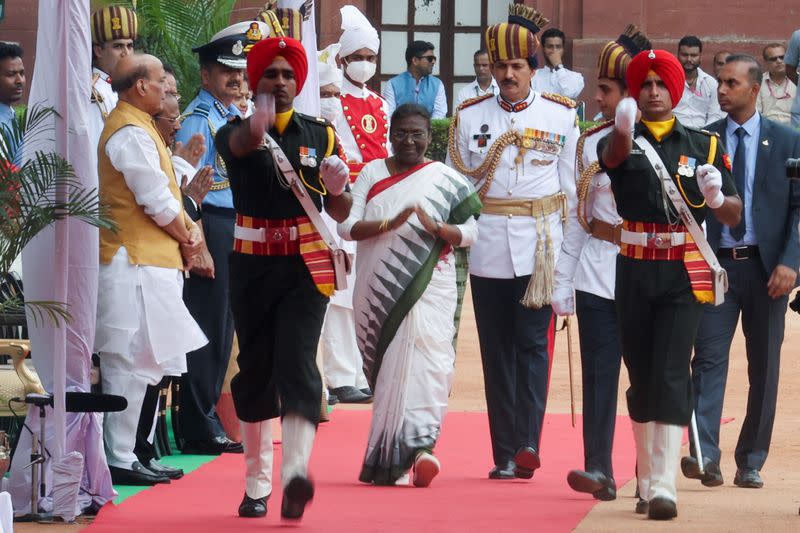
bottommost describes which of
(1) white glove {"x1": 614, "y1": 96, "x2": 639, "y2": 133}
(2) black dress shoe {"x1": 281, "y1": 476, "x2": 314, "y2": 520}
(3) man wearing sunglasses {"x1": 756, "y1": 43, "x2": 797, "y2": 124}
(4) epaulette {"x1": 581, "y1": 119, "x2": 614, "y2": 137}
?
(2) black dress shoe {"x1": 281, "y1": 476, "x2": 314, "y2": 520}

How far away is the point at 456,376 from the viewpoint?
593 inches

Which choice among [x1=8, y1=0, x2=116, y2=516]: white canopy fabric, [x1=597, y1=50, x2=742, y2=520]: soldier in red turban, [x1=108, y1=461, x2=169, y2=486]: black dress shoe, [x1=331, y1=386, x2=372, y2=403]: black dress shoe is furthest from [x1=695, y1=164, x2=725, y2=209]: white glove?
[x1=331, y1=386, x2=372, y2=403]: black dress shoe

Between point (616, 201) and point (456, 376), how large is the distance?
20.5 feet

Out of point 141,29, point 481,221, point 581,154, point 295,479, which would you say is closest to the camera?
point 295,479

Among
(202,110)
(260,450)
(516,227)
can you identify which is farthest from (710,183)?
(202,110)

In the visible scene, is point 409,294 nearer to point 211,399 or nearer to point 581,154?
point 581,154

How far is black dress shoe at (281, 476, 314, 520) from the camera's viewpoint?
8.38 meters

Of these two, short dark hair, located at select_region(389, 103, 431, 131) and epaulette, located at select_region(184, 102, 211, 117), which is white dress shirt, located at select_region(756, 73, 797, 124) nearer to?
epaulette, located at select_region(184, 102, 211, 117)

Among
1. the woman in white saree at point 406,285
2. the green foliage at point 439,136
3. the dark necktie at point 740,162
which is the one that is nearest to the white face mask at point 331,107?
the woman in white saree at point 406,285

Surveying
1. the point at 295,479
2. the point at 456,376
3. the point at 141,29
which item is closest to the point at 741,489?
the point at 295,479

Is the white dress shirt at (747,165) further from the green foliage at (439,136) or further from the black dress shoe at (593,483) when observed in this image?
the green foliage at (439,136)

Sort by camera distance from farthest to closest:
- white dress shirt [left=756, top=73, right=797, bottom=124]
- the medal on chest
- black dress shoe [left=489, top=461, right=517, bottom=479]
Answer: white dress shirt [left=756, top=73, right=797, bottom=124] → the medal on chest → black dress shoe [left=489, top=461, right=517, bottom=479]

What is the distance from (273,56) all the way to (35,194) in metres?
1.19

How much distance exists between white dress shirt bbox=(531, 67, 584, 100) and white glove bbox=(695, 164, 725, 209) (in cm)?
1261
